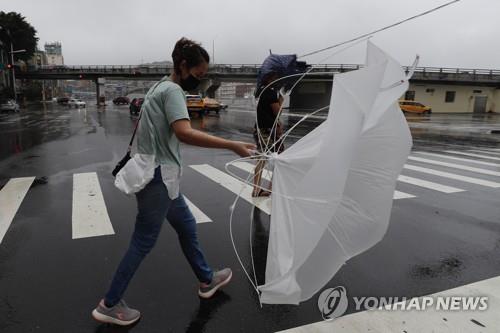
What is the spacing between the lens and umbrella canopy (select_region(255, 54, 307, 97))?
4.91 metres

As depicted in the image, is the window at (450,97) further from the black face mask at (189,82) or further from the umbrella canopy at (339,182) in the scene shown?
the black face mask at (189,82)

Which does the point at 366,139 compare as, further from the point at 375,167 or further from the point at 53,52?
the point at 53,52

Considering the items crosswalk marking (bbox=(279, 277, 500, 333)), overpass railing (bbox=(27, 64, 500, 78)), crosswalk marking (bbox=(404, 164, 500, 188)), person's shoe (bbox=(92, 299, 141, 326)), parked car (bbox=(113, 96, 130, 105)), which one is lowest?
parked car (bbox=(113, 96, 130, 105))

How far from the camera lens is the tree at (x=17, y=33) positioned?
6600cm

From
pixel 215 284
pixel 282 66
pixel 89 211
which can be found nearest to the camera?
pixel 215 284

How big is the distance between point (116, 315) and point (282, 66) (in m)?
3.58

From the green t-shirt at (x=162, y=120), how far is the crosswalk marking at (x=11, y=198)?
2.87 metres

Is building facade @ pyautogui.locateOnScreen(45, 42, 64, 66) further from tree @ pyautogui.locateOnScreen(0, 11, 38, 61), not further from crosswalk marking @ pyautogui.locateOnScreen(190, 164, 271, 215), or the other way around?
crosswalk marking @ pyautogui.locateOnScreen(190, 164, 271, 215)

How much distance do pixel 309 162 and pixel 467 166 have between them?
870 centimetres

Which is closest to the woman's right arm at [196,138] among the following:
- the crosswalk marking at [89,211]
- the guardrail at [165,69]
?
the crosswalk marking at [89,211]

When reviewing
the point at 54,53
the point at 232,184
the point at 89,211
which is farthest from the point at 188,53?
the point at 54,53

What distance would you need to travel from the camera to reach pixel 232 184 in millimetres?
6906

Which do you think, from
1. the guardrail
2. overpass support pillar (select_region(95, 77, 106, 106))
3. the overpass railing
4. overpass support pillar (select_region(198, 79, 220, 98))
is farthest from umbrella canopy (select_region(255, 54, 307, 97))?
overpass support pillar (select_region(95, 77, 106, 106))

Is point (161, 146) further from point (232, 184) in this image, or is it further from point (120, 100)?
point (120, 100)
